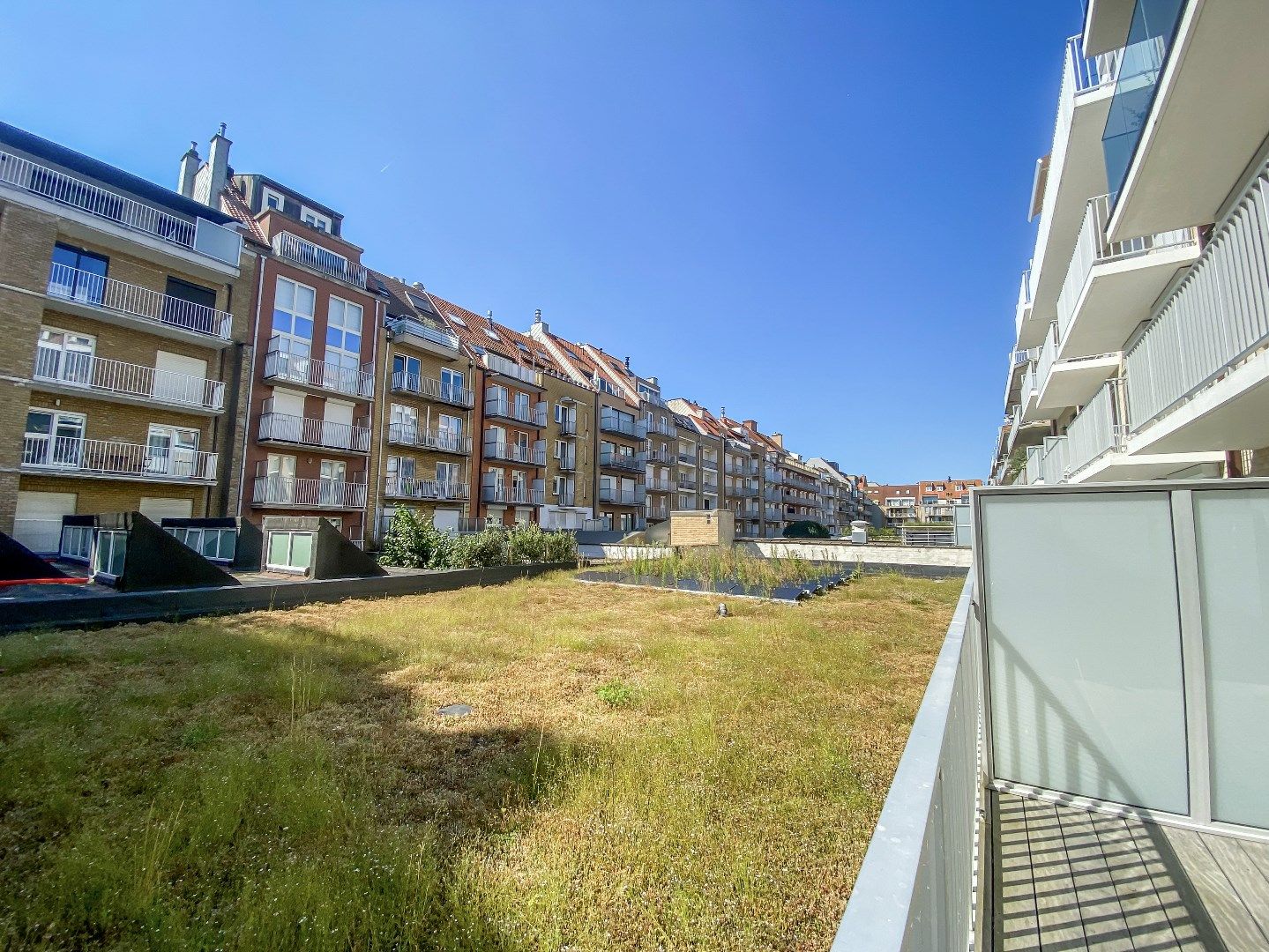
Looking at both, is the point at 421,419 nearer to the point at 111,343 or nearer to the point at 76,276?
the point at 111,343

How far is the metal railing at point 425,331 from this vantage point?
2342 cm

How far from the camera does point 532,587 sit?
14.1 metres

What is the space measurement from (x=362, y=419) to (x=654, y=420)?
24.3 metres

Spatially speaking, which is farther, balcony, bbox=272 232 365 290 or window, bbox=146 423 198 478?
balcony, bbox=272 232 365 290

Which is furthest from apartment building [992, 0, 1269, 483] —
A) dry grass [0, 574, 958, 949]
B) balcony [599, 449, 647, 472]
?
balcony [599, 449, 647, 472]

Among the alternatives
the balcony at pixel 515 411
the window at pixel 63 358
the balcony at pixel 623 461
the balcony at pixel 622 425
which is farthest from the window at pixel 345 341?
the balcony at pixel 623 461

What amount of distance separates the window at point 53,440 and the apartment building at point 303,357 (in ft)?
13.2

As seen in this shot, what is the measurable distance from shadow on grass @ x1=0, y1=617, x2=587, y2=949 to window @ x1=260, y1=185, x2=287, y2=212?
72.5 ft

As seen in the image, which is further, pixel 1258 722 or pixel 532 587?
pixel 532 587

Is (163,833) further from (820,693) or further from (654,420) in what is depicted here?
(654,420)

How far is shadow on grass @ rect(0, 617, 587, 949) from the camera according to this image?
7.99 feet

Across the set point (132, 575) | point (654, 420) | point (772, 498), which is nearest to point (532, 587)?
point (132, 575)

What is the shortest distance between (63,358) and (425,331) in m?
11.8

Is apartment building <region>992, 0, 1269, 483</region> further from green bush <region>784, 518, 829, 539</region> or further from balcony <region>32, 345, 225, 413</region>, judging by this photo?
green bush <region>784, 518, 829, 539</region>
